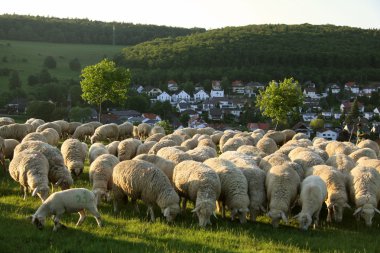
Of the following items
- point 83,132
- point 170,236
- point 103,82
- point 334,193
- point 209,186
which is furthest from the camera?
point 103,82

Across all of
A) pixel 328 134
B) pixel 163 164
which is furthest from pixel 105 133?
pixel 328 134

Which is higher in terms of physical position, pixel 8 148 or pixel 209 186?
pixel 209 186

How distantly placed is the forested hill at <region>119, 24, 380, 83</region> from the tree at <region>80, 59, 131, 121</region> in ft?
269

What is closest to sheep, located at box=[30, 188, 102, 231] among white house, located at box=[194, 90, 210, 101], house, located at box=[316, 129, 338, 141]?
house, located at box=[316, 129, 338, 141]

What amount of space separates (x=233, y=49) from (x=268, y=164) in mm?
130316

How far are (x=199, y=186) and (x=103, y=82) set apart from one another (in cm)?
2694

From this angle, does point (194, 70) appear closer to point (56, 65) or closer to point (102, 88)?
point (56, 65)

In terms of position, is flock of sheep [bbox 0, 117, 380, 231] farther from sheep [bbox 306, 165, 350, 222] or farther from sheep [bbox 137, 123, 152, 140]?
sheep [bbox 137, 123, 152, 140]

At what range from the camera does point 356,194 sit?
12.5 m

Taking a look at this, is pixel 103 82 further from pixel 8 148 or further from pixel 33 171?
pixel 33 171

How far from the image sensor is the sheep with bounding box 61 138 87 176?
16141 mm

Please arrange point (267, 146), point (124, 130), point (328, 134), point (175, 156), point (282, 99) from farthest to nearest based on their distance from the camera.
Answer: point (328, 134) → point (282, 99) → point (124, 130) → point (267, 146) → point (175, 156)

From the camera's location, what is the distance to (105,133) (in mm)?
30188

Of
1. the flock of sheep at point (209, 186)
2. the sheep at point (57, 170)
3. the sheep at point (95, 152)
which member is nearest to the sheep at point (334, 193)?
the flock of sheep at point (209, 186)
